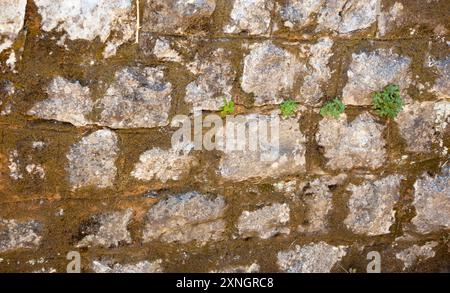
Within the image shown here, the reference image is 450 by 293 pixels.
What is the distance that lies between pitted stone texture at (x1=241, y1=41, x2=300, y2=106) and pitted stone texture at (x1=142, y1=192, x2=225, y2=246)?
1.65 ft

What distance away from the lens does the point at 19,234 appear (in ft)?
6.49

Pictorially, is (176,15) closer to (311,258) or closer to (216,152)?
(216,152)

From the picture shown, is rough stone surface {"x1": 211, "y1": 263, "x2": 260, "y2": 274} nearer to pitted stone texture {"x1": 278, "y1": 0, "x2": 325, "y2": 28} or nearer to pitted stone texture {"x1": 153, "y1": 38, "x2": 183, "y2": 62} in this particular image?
pitted stone texture {"x1": 153, "y1": 38, "x2": 183, "y2": 62}

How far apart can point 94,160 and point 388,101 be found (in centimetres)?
132

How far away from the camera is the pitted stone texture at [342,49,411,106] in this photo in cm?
215

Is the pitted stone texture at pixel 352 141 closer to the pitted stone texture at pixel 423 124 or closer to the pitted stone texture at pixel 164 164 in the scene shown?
the pitted stone texture at pixel 423 124

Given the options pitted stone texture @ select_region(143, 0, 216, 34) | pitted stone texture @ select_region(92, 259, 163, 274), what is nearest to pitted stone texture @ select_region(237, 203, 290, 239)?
pitted stone texture @ select_region(92, 259, 163, 274)

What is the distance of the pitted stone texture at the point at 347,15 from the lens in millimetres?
2048

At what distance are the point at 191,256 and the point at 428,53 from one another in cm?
144

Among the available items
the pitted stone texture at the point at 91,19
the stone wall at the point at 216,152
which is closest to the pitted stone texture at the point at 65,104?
the stone wall at the point at 216,152

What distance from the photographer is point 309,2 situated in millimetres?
2010

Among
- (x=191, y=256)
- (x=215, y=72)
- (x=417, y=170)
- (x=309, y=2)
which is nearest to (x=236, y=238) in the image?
(x=191, y=256)

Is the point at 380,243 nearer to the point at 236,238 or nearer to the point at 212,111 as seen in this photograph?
the point at 236,238

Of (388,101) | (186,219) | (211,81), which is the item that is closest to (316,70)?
(388,101)
